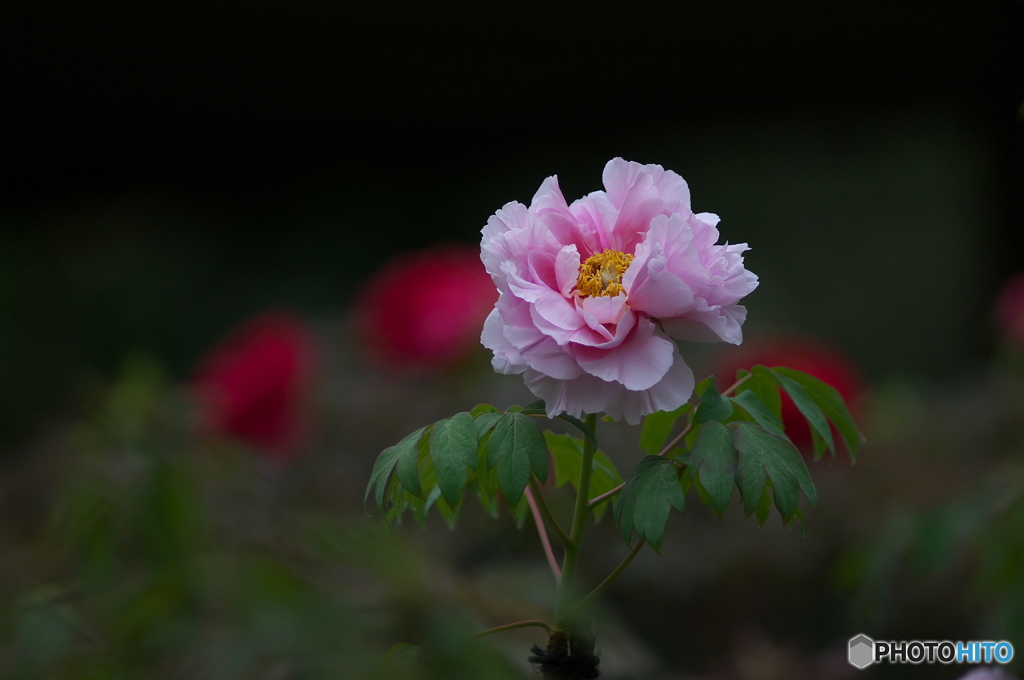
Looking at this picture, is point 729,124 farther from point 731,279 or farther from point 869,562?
point 731,279

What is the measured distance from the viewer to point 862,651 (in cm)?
74

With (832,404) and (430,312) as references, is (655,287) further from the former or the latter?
(430,312)

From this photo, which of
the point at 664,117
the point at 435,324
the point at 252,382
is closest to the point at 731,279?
the point at 435,324

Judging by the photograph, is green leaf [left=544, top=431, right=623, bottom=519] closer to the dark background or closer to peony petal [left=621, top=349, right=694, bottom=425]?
peony petal [left=621, top=349, right=694, bottom=425]

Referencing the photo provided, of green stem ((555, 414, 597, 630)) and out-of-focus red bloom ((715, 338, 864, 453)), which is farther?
out-of-focus red bloom ((715, 338, 864, 453))

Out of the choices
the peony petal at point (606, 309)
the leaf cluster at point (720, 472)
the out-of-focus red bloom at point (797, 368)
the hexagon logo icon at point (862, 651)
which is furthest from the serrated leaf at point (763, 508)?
the out-of-focus red bloom at point (797, 368)

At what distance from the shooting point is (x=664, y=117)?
9.45ft

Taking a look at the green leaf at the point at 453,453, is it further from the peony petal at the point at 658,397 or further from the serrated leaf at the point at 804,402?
the serrated leaf at the point at 804,402

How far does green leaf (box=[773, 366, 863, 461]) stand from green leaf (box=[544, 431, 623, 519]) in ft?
0.37

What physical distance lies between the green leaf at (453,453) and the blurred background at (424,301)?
0.07m

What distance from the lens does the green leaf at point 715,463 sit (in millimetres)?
367

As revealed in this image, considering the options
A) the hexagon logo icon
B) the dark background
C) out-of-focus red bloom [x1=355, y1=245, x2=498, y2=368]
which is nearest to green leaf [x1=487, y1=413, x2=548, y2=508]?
the hexagon logo icon

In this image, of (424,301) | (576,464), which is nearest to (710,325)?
(576,464)

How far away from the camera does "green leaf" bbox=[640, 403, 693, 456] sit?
460mm
